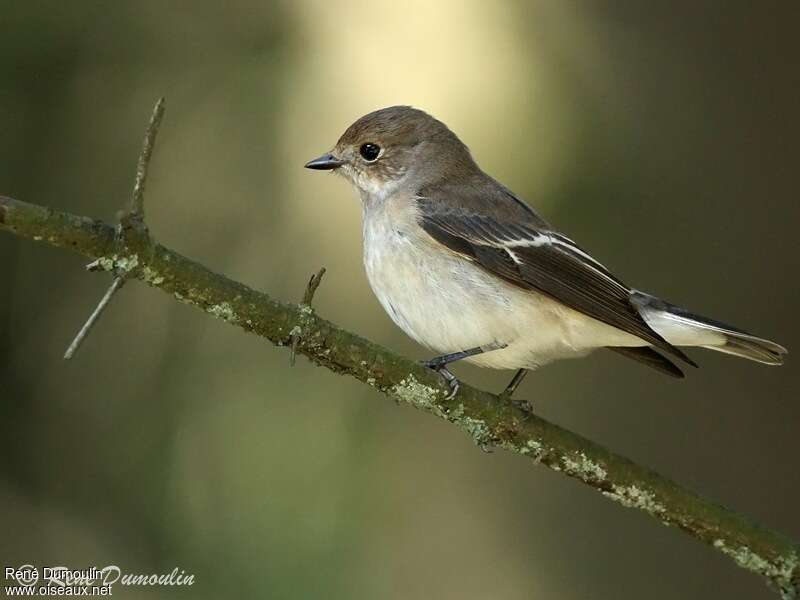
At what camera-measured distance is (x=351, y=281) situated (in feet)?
18.3

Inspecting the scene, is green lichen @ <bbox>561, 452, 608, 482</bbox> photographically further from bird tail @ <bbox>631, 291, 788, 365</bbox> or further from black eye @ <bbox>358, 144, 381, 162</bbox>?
black eye @ <bbox>358, 144, 381, 162</bbox>

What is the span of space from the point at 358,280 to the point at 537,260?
1.54m

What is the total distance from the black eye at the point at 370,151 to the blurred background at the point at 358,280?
97 cm

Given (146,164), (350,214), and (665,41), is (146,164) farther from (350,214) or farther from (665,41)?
(665,41)

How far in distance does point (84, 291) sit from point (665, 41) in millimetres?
3340

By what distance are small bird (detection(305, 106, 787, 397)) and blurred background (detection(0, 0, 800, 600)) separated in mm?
1021

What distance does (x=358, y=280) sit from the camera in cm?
560

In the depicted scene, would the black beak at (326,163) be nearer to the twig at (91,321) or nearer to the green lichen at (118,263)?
the green lichen at (118,263)

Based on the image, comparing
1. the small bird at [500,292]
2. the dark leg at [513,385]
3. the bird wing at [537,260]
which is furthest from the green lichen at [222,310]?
the bird wing at [537,260]

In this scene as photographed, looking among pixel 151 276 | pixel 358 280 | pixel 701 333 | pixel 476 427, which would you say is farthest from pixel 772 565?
pixel 358 280

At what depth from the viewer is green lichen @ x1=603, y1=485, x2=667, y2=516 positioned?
3.63 m

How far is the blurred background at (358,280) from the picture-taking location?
5.17 meters

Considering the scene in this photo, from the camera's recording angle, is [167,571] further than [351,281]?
No

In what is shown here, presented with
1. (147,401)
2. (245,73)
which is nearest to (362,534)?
(147,401)
